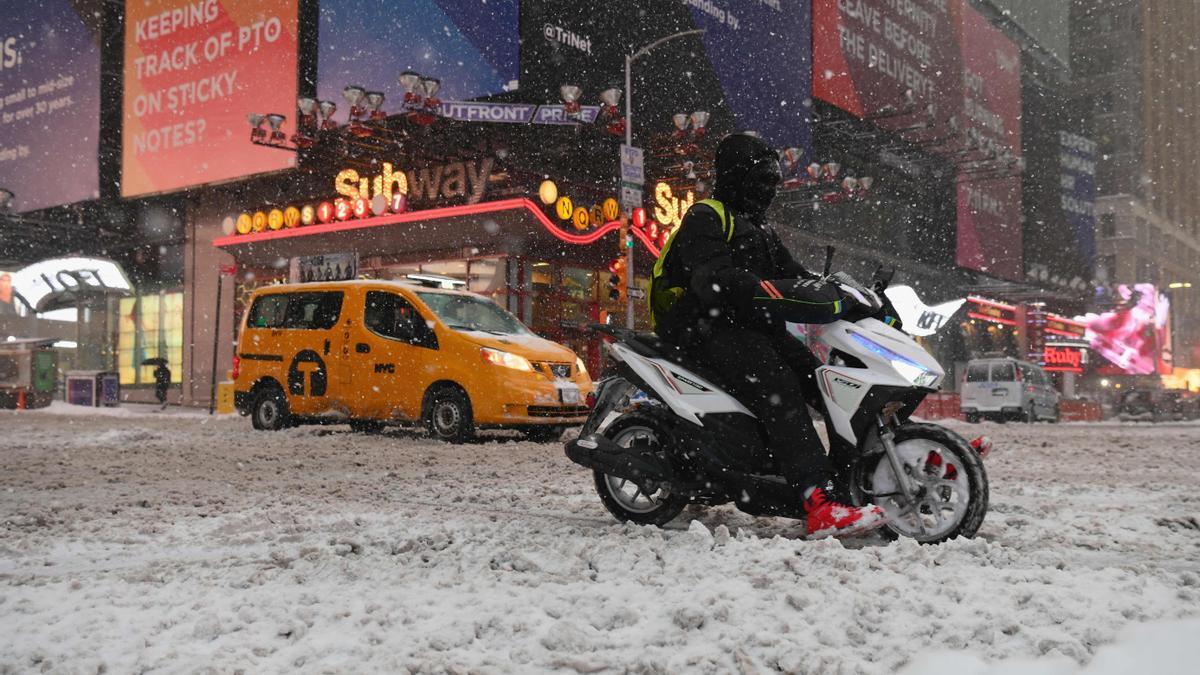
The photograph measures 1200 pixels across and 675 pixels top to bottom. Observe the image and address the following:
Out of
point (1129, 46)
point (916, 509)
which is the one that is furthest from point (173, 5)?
point (1129, 46)

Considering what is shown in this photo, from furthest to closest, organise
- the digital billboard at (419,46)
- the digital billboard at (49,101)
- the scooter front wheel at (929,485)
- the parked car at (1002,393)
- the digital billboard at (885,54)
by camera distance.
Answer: the digital billboard at (885,54)
the digital billboard at (49,101)
the parked car at (1002,393)
the digital billboard at (419,46)
the scooter front wheel at (929,485)

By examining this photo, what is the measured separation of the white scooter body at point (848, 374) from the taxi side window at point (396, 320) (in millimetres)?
7167

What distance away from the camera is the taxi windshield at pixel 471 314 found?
11.9m

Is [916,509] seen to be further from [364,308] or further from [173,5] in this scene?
[173,5]

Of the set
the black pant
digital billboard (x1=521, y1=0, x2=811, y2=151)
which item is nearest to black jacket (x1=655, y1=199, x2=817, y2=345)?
the black pant

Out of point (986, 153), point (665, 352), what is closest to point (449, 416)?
point (665, 352)

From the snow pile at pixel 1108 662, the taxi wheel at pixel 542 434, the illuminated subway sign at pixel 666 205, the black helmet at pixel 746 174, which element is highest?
the illuminated subway sign at pixel 666 205

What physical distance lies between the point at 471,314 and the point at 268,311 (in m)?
3.18

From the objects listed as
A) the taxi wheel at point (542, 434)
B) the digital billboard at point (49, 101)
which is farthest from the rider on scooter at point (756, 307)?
the digital billboard at point (49, 101)

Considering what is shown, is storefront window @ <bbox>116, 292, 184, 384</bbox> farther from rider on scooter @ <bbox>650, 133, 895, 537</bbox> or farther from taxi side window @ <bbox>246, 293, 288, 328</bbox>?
rider on scooter @ <bbox>650, 133, 895, 537</bbox>

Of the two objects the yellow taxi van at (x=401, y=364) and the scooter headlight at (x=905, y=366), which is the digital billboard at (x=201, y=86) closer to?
the yellow taxi van at (x=401, y=364)

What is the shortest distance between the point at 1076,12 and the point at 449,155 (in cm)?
8900

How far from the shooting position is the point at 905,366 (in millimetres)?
4445

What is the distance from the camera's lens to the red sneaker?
4.19 meters
